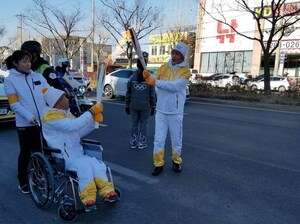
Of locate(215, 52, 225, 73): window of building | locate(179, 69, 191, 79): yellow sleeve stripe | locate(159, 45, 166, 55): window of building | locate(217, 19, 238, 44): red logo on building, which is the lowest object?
locate(179, 69, 191, 79): yellow sleeve stripe

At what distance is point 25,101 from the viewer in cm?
345

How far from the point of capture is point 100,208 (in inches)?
130

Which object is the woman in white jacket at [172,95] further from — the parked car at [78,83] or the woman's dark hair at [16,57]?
the parked car at [78,83]

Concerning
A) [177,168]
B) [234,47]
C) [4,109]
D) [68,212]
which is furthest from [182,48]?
[234,47]

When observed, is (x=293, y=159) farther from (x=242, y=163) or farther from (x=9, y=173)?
(x=9, y=173)

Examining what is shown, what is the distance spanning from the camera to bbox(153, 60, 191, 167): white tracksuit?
409 centimetres

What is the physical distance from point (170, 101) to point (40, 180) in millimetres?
1967

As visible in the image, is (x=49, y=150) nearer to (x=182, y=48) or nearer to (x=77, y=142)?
(x=77, y=142)

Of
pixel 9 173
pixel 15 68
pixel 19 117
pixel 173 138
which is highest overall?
pixel 15 68

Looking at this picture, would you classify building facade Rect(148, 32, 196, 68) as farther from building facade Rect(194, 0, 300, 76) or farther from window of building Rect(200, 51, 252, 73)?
window of building Rect(200, 51, 252, 73)

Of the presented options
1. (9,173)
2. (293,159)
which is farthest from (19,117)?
(293,159)

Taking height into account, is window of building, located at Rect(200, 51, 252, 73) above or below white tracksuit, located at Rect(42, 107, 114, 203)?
above

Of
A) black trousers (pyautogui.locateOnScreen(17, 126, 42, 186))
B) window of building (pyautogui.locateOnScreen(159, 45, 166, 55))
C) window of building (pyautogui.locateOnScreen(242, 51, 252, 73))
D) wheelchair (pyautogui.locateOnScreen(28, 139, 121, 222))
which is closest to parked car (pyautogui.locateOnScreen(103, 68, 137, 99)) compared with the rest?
black trousers (pyautogui.locateOnScreen(17, 126, 42, 186))

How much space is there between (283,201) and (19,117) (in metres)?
3.27
